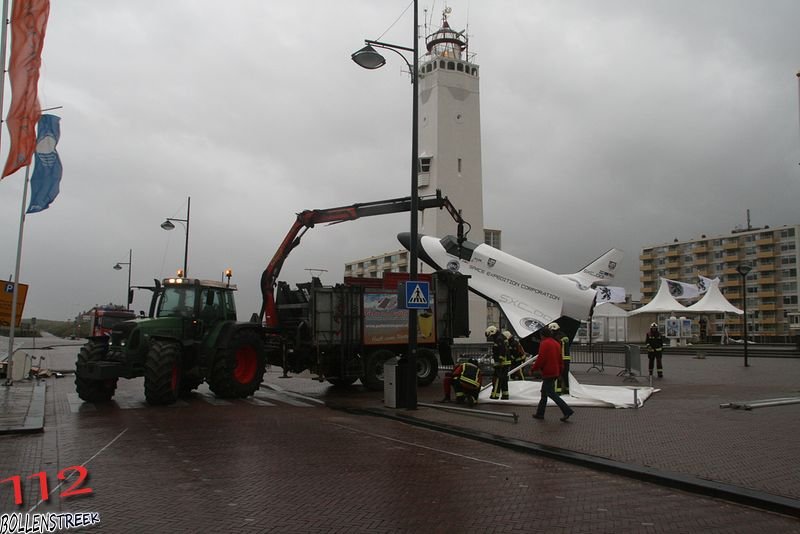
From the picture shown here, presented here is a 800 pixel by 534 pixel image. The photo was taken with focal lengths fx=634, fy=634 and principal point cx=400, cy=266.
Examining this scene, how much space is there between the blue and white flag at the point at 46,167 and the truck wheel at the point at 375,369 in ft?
33.7

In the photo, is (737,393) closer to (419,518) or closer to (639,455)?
(639,455)

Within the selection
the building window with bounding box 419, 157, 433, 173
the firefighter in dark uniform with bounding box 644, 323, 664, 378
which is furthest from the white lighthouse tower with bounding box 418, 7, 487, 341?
the firefighter in dark uniform with bounding box 644, 323, 664, 378

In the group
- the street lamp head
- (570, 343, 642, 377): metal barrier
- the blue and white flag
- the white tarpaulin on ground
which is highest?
the street lamp head

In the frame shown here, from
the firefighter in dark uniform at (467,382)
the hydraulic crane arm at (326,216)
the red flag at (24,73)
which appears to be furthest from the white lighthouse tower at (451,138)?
the red flag at (24,73)

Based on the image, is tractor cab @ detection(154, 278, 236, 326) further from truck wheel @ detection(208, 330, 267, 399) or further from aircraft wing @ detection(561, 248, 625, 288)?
aircraft wing @ detection(561, 248, 625, 288)

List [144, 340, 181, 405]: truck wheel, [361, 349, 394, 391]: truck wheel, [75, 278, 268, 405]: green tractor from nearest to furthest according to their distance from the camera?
[144, 340, 181, 405]: truck wheel < [75, 278, 268, 405]: green tractor < [361, 349, 394, 391]: truck wheel

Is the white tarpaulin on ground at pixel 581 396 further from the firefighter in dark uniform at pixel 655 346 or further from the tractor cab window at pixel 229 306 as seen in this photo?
the tractor cab window at pixel 229 306

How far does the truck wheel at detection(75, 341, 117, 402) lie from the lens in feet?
46.0

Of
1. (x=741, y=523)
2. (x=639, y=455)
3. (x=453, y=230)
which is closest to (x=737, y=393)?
(x=639, y=455)

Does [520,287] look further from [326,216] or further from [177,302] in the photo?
[177,302]

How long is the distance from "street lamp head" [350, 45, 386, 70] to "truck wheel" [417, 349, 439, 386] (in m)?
8.83

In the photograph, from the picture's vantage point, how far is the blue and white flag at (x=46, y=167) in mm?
18172

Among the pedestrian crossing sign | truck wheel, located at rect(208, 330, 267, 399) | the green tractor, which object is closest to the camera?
the green tractor

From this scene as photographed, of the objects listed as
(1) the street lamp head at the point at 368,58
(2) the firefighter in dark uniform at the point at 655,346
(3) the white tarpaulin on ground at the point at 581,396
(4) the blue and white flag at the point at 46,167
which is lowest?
(3) the white tarpaulin on ground at the point at 581,396
